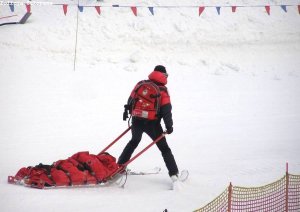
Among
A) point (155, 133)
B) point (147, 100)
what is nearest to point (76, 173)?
point (155, 133)

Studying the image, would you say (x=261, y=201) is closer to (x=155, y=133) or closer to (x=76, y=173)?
(x=155, y=133)

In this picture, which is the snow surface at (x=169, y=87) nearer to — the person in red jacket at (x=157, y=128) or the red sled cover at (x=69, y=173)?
the red sled cover at (x=69, y=173)

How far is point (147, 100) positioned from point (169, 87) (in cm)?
757

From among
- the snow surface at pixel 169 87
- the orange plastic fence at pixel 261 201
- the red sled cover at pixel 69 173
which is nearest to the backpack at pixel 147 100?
the red sled cover at pixel 69 173

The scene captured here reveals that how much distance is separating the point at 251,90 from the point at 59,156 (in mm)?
7763

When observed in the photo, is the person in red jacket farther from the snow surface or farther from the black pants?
the snow surface

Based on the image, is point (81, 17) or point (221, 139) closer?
point (221, 139)

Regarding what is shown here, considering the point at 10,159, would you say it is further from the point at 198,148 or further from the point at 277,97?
the point at 277,97

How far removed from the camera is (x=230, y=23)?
18.2 metres

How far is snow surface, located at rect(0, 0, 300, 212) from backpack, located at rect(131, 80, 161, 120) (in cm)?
105

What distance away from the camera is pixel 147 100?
5.92 meters

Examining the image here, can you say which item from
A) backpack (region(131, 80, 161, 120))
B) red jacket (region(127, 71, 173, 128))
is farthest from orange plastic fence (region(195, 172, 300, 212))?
backpack (region(131, 80, 161, 120))

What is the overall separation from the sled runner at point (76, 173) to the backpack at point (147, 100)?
1.15 feet

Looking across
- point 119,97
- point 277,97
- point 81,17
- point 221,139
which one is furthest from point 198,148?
point 81,17
